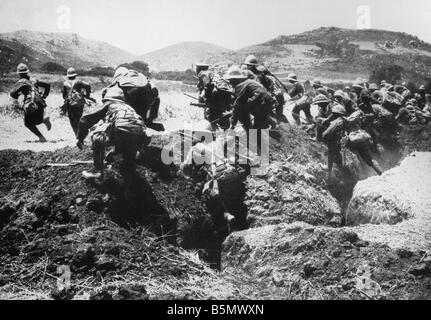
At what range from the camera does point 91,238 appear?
14.5ft

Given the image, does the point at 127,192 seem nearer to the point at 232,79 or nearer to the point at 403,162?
the point at 232,79

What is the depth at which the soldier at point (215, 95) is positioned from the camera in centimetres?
673

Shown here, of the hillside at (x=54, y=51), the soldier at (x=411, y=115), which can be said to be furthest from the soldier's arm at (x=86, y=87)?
the hillside at (x=54, y=51)

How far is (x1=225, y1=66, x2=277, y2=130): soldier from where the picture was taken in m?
6.45

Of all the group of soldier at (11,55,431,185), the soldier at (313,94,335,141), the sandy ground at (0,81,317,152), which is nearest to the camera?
the group of soldier at (11,55,431,185)

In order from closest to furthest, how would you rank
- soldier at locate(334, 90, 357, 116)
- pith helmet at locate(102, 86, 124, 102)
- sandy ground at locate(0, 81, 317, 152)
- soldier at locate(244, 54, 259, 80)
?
pith helmet at locate(102, 86, 124, 102) < soldier at locate(244, 54, 259, 80) < sandy ground at locate(0, 81, 317, 152) < soldier at locate(334, 90, 357, 116)

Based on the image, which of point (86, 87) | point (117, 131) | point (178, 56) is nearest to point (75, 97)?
point (86, 87)

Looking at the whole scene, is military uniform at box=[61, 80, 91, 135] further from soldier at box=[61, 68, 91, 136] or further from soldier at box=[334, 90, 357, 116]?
soldier at box=[334, 90, 357, 116]

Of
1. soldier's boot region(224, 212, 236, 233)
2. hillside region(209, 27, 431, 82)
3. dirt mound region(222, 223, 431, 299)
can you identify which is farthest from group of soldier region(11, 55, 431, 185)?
hillside region(209, 27, 431, 82)

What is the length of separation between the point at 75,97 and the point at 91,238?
4218 mm

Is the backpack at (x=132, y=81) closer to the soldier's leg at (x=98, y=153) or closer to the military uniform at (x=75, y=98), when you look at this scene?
the soldier's leg at (x=98, y=153)

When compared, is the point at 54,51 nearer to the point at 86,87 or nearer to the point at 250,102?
the point at 86,87

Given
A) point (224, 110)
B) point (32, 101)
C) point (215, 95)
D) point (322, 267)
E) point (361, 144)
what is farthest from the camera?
point (32, 101)

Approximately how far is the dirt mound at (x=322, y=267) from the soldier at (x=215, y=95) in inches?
100
